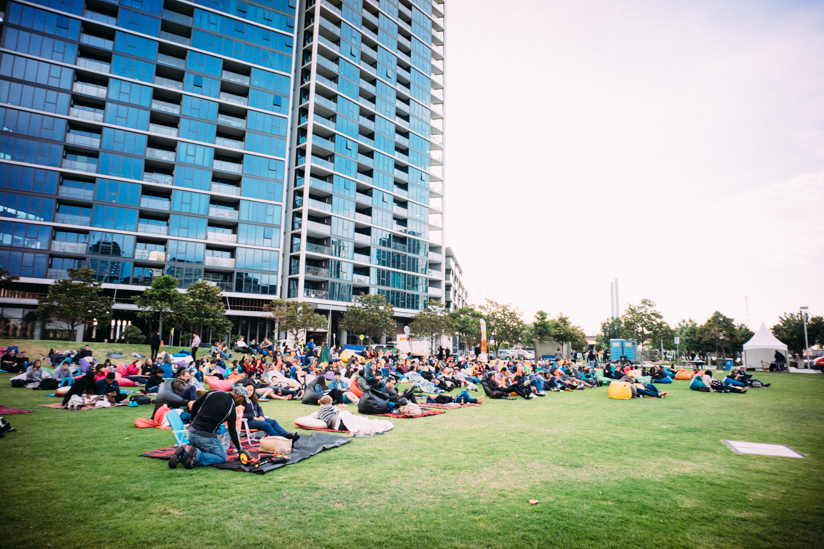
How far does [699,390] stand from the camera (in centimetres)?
2031

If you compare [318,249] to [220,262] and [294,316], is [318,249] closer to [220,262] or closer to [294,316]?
A: [220,262]

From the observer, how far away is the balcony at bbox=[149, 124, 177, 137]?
47.9 meters

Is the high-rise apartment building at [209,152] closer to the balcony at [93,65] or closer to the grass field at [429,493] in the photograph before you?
the balcony at [93,65]

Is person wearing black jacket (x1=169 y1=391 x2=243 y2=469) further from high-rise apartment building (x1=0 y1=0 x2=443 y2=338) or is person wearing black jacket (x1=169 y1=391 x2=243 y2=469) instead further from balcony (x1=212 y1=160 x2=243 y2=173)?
balcony (x1=212 y1=160 x2=243 y2=173)

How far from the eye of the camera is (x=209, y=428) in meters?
7.13

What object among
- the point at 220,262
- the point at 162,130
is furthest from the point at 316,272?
the point at 162,130

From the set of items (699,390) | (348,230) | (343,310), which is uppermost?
(348,230)

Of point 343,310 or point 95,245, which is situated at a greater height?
point 95,245

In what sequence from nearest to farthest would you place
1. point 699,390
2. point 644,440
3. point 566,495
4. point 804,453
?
1. point 566,495
2. point 804,453
3. point 644,440
4. point 699,390

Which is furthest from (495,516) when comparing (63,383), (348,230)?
(348,230)

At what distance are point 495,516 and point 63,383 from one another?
1670 cm

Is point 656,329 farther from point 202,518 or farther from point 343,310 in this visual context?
point 202,518

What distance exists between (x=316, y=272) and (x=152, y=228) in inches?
742

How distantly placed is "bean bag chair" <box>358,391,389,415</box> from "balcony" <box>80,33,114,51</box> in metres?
54.6
